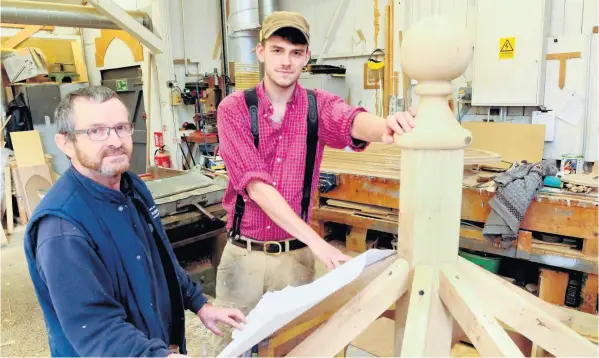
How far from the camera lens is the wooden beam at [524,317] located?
0.77 metres

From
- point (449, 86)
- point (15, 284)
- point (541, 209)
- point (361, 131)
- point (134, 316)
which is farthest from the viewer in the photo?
point (15, 284)

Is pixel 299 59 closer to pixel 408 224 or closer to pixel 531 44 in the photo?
pixel 408 224

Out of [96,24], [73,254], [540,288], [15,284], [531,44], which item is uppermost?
[96,24]

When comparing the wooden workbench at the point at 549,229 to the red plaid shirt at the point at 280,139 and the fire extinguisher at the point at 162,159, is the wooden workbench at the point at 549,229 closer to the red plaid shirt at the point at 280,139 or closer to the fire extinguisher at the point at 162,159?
the red plaid shirt at the point at 280,139

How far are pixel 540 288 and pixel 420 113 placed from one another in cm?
198

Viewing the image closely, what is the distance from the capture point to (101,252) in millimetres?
967

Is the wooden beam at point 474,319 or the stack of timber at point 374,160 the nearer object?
the wooden beam at point 474,319

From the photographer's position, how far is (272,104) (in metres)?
1.45

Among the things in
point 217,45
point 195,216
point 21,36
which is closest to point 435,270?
point 195,216

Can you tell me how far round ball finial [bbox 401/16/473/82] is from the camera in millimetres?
744

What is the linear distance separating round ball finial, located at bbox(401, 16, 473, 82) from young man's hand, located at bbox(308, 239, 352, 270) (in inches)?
16.0

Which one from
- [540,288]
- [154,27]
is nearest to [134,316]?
[540,288]

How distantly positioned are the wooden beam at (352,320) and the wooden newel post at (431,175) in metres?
0.04

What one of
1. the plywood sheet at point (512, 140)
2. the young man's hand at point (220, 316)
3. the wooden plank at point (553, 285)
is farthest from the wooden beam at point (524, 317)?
the plywood sheet at point (512, 140)
